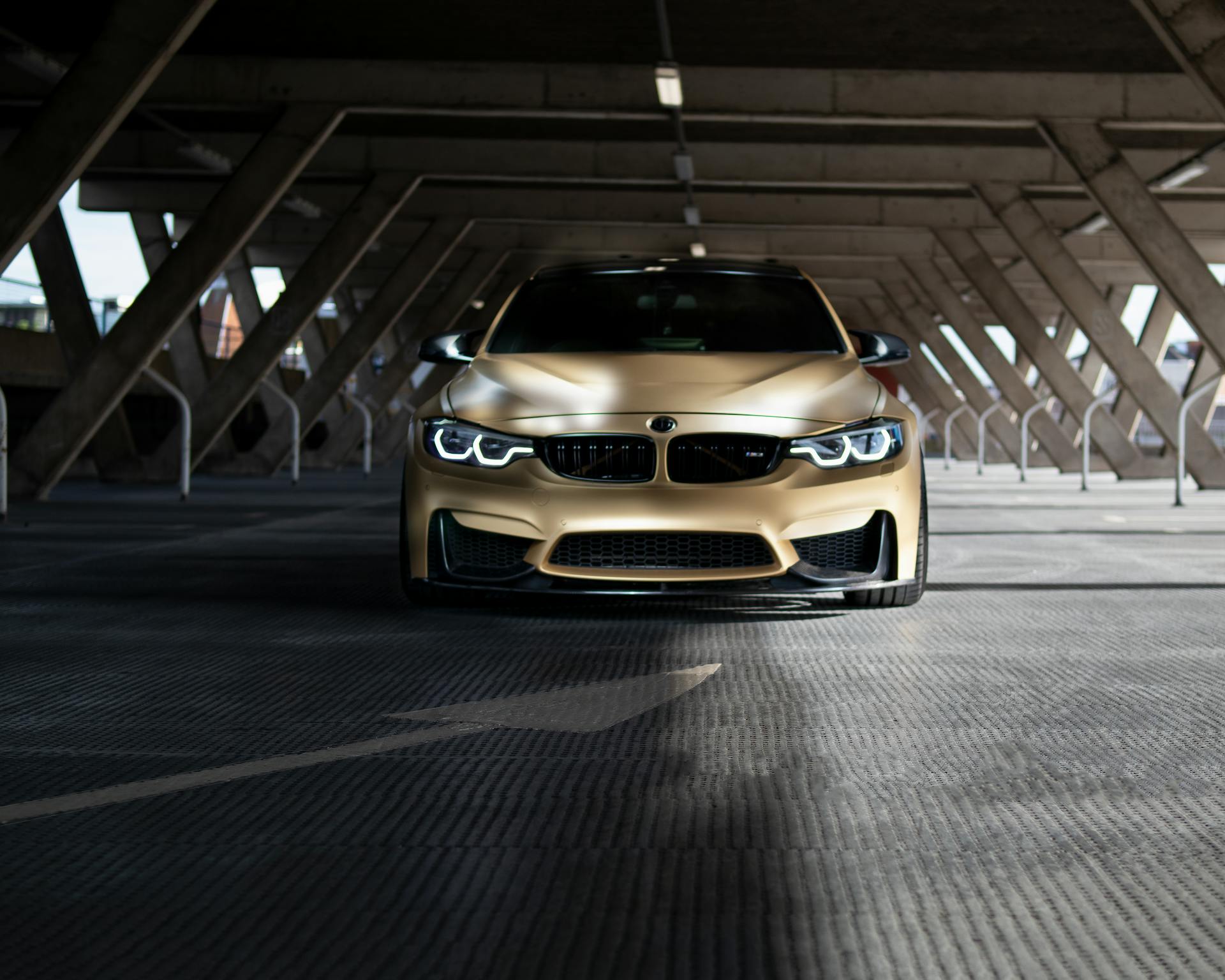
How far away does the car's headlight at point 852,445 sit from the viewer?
22.5ft

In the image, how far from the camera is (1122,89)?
20891 millimetres

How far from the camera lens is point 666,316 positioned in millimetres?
8250

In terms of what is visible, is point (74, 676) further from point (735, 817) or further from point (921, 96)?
point (921, 96)

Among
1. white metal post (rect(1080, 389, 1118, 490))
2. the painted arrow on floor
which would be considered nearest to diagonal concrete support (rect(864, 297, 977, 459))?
white metal post (rect(1080, 389, 1118, 490))

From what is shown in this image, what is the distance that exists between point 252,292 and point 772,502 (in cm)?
2775

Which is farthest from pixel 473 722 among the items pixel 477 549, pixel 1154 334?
pixel 1154 334

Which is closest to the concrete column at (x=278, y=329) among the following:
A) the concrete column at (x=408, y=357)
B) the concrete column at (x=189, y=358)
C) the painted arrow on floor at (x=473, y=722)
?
the concrete column at (x=189, y=358)

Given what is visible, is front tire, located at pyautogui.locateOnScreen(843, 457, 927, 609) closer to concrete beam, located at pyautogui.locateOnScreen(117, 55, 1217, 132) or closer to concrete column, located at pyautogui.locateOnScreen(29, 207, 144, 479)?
concrete beam, located at pyautogui.locateOnScreen(117, 55, 1217, 132)

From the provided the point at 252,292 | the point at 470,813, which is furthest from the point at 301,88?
the point at 470,813

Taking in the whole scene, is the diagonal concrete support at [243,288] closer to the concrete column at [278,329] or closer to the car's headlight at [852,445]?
the concrete column at [278,329]

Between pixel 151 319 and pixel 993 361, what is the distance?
78.2 feet

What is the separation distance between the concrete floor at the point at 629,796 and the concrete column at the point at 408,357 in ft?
90.0

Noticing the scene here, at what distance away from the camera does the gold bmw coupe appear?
675 centimetres

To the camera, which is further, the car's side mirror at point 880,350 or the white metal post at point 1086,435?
the white metal post at point 1086,435
